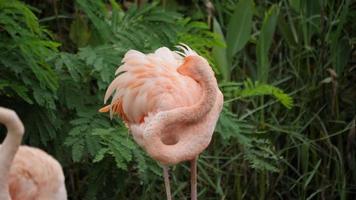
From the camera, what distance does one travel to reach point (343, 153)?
6.96 metres

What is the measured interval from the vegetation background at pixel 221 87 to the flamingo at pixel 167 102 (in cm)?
24

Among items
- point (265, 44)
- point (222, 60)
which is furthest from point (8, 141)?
point (265, 44)

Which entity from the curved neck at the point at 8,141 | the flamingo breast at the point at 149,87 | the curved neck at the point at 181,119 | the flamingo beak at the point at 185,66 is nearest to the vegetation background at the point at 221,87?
the flamingo breast at the point at 149,87

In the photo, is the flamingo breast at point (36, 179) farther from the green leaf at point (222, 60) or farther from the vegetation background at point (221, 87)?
the green leaf at point (222, 60)

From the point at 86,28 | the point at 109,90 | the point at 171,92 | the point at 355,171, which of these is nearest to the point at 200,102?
the point at 171,92

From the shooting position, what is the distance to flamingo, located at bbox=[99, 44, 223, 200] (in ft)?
16.7

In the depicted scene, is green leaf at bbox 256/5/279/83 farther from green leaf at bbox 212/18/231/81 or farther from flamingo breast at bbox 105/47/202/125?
flamingo breast at bbox 105/47/202/125

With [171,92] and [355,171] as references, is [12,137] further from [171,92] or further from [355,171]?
[355,171]

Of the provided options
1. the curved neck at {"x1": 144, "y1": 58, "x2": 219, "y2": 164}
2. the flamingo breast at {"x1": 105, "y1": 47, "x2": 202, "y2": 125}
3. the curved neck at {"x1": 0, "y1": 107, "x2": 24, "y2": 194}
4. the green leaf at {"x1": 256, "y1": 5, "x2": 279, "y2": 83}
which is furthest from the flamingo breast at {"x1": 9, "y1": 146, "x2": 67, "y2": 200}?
the green leaf at {"x1": 256, "y1": 5, "x2": 279, "y2": 83}

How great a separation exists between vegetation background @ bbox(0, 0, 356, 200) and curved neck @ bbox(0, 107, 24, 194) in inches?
39.5

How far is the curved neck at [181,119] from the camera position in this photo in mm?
5055

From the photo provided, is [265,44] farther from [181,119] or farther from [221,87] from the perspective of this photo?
[181,119]

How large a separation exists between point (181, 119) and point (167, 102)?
185 mm

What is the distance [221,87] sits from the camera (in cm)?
629
